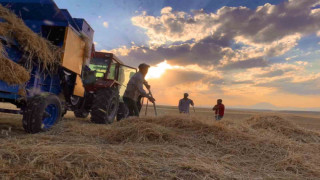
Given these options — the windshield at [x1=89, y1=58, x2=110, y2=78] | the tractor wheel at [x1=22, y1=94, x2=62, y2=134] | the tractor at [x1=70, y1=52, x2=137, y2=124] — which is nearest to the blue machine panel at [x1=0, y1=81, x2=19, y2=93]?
the tractor wheel at [x1=22, y1=94, x2=62, y2=134]

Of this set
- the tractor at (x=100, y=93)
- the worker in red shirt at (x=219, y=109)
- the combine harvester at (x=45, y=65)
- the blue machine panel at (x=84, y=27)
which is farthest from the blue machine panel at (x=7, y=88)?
the worker in red shirt at (x=219, y=109)

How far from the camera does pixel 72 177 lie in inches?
87.0

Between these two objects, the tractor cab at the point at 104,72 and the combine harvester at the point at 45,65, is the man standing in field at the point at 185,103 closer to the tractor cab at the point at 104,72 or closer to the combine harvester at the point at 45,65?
the tractor cab at the point at 104,72

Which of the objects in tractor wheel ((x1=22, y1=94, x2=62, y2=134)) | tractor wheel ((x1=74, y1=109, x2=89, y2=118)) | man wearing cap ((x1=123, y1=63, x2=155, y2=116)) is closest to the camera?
tractor wheel ((x1=22, y1=94, x2=62, y2=134))

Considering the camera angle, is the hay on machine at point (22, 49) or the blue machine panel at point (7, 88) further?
the blue machine panel at point (7, 88)

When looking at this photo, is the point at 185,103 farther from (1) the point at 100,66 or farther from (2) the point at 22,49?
(2) the point at 22,49

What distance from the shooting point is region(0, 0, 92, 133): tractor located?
383 centimetres

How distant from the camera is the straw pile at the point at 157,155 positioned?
2.37 m

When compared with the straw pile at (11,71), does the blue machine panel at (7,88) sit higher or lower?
lower

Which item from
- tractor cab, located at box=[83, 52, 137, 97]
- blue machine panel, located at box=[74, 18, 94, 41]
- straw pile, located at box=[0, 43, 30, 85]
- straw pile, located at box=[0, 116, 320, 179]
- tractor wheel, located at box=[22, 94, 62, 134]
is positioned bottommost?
straw pile, located at box=[0, 116, 320, 179]

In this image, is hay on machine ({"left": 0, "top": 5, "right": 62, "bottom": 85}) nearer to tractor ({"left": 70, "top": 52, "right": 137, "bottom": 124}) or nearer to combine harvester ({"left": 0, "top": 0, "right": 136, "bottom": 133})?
combine harvester ({"left": 0, "top": 0, "right": 136, "bottom": 133})

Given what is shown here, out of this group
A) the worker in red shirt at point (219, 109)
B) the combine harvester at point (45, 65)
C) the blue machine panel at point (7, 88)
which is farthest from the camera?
the worker in red shirt at point (219, 109)

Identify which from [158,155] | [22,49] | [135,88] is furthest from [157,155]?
[135,88]

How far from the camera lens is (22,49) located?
3.98 meters
